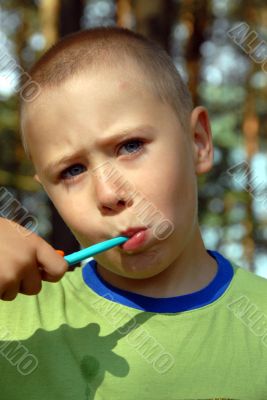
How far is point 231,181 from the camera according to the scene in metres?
6.69

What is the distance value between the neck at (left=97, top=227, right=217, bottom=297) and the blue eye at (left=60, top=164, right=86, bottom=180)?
192 millimetres

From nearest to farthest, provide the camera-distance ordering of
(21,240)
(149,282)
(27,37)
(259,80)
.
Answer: (21,240) < (149,282) < (27,37) < (259,80)

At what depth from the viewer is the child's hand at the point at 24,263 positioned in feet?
2.84

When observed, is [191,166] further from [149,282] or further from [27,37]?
[27,37]

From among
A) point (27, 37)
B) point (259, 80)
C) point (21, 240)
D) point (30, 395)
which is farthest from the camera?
point (259, 80)

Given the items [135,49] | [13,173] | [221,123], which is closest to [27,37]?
[13,173]

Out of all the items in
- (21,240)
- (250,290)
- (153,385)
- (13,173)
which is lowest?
(13,173)

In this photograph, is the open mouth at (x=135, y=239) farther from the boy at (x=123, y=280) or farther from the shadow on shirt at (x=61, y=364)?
the shadow on shirt at (x=61, y=364)

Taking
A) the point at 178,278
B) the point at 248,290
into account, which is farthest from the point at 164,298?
the point at 248,290

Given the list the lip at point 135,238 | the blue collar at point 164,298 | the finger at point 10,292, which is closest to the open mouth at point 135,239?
the lip at point 135,238

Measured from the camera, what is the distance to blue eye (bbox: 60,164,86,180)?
108 centimetres

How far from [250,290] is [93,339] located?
0.31m

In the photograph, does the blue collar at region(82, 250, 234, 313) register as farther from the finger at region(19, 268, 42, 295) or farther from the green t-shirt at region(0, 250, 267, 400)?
the finger at region(19, 268, 42, 295)

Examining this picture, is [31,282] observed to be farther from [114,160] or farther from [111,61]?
[111,61]
